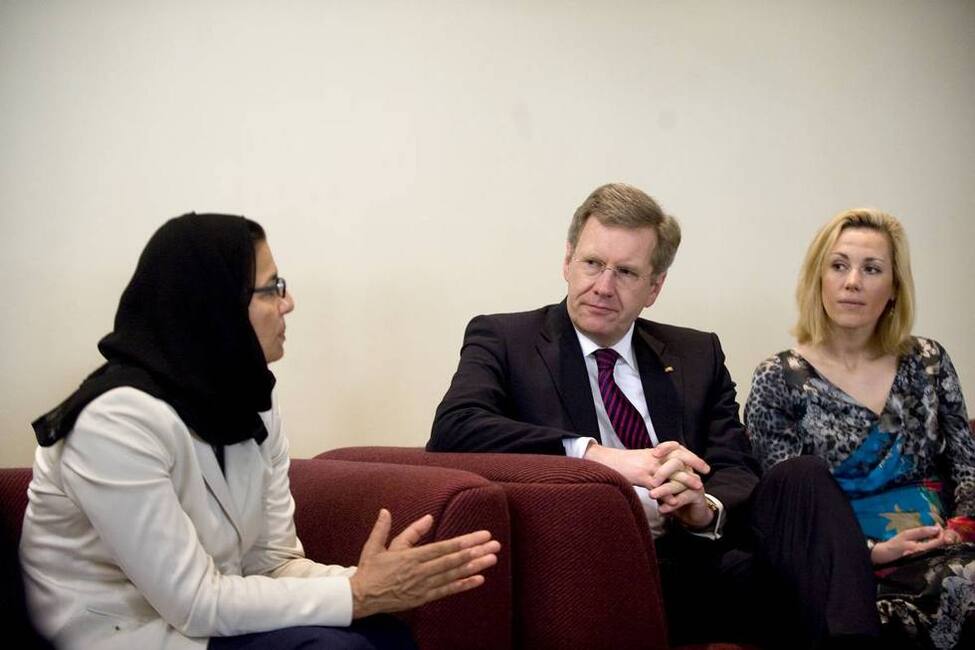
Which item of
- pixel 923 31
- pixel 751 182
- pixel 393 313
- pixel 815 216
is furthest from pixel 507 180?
pixel 923 31

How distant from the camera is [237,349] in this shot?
1.64m

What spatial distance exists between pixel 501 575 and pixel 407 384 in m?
1.23

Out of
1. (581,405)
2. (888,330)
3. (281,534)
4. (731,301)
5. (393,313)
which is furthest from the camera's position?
(731,301)

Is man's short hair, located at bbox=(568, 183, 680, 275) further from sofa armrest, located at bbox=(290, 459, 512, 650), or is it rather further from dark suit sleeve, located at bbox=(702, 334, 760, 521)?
sofa armrest, located at bbox=(290, 459, 512, 650)

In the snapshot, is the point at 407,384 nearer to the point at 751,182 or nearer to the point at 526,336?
the point at 526,336

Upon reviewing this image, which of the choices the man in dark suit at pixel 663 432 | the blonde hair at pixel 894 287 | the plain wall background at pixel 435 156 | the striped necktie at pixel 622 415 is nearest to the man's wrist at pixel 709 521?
the man in dark suit at pixel 663 432

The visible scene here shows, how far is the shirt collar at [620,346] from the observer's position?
99.7 inches

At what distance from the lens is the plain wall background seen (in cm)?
274

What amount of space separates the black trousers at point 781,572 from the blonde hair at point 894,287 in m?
0.70

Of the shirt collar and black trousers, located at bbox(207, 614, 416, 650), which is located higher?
the shirt collar

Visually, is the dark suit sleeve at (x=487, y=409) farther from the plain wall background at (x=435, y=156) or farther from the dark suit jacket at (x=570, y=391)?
the plain wall background at (x=435, y=156)

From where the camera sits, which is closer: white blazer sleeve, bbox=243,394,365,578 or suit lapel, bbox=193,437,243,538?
suit lapel, bbox=193,437,243,538

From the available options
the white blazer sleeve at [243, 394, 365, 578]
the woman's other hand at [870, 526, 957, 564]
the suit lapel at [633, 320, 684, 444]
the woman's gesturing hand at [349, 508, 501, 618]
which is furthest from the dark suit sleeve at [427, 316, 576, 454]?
the woman's other hand at [870, 526, 957, 564]

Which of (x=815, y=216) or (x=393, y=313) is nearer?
(x=393, y=313)
